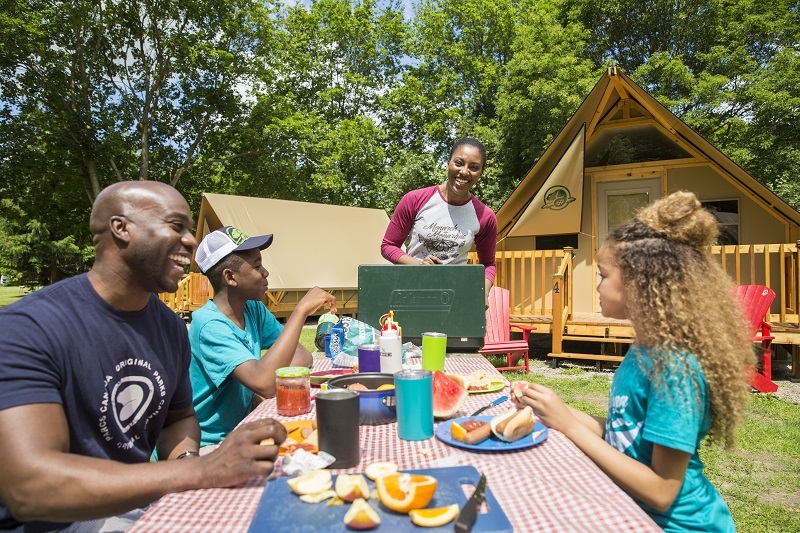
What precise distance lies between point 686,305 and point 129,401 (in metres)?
1.86

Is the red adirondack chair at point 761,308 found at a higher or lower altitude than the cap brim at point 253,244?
lower

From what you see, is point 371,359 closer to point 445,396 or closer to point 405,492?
point 445,396

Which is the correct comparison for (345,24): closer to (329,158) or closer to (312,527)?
(329,158)

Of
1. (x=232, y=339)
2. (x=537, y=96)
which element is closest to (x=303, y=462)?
(x=232, y=339)

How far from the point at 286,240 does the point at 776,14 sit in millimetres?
19024

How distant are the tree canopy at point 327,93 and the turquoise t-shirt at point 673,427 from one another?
17456 millimetres

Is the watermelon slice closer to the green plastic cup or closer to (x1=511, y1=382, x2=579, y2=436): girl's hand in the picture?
(x1=511, y1=382, x2=579, y2=436): girl's hand

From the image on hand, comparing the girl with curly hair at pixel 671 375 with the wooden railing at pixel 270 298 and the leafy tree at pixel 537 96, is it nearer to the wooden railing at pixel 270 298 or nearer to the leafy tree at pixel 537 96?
the wooden railing at pixel 270 298

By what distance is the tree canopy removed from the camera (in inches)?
739

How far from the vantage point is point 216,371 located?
8.23 feet

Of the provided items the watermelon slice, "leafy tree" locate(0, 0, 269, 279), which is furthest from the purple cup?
"leafy tree" locate(0, 0, 269, 279)

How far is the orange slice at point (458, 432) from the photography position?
5.62 ft

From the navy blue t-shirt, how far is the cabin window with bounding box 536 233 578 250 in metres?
9.67

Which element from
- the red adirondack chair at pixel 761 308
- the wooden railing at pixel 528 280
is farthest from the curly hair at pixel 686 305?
the wooden railing at pixel 528 280
